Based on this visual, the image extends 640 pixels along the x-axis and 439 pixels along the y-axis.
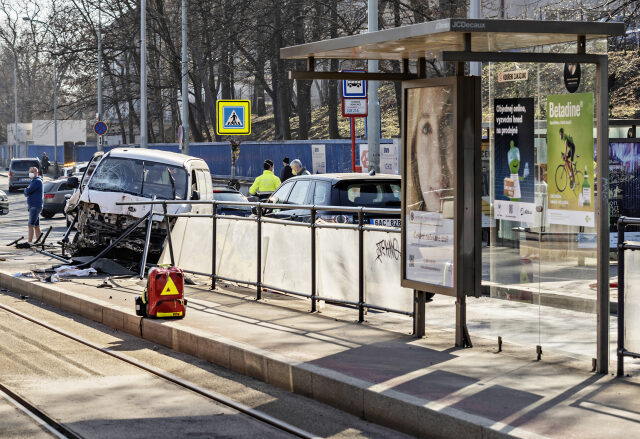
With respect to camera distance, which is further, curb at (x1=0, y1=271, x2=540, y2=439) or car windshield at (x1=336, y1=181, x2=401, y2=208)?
car windshield at (x1=336, y1=181, x2=401, y2=208)

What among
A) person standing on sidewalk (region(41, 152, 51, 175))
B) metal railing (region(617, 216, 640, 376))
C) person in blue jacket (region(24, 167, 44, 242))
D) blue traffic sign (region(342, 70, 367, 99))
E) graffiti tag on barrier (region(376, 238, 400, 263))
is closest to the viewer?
metal railing (region(617, 216, 640, 376))

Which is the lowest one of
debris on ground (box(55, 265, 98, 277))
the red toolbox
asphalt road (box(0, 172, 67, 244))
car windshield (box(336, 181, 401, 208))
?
asphalt road (box(0, 172, 67, 244))

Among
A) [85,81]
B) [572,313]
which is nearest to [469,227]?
[572,313]

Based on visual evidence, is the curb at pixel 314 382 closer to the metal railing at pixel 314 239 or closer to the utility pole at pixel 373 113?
the metal railing at pixel 314 239

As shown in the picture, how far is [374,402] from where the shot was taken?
6922 mm

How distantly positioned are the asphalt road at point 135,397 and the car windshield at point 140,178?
6568 millimetres

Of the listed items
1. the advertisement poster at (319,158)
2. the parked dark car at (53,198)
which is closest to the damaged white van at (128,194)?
the advertisement poster at (319,158)

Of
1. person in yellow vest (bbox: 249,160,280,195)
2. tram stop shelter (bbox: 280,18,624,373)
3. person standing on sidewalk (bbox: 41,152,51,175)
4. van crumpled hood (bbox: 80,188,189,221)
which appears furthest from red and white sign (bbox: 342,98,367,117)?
person standing on sidewalk (bbox: 41,152,51,175)

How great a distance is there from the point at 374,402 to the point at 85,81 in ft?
150

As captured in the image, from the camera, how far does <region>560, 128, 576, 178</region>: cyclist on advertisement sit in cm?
774

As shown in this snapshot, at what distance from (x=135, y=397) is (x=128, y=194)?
9336 millimetres

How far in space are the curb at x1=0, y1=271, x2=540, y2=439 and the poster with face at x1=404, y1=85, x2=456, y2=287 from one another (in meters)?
1.52

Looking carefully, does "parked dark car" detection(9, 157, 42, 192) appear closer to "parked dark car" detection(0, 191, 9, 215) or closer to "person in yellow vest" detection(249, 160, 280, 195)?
"parked dark car" detection(0, 191, 9, 215)

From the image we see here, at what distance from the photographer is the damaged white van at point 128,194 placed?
16142mm
